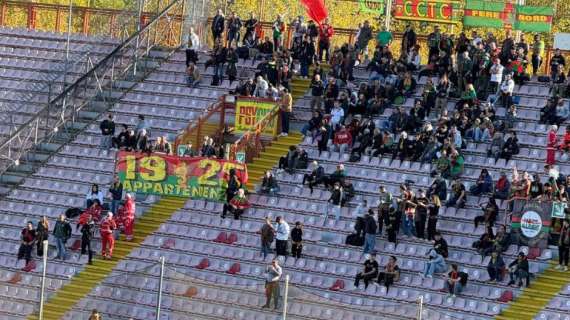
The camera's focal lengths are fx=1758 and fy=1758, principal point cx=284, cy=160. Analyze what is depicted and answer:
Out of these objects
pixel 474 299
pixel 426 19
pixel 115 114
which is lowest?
pixel 474 299

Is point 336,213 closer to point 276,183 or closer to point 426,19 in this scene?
point 276,183

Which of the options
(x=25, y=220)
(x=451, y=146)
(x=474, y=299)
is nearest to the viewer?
(x=474, y=299)

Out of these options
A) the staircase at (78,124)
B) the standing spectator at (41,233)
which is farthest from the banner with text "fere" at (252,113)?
the standing spectator at (41,233)

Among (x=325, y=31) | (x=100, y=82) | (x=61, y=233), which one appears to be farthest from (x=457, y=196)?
(x=100, y=82)

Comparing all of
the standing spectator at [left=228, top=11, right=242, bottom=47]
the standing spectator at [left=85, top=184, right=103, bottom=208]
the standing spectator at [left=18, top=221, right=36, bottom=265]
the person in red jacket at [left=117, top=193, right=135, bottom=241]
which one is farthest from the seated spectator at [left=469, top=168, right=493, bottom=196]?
the standing spectator at [left=18, top=221, right=36, bottom=265]

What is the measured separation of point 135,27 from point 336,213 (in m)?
12.7

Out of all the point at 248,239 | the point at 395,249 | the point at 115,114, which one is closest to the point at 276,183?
the point at 248,239

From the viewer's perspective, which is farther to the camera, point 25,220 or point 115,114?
point 115,114

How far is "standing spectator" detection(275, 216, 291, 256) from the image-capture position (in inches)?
1615

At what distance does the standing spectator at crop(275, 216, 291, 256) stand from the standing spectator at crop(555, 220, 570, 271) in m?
6.57

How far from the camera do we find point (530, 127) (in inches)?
1683

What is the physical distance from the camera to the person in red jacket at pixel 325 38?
4775 centimetres

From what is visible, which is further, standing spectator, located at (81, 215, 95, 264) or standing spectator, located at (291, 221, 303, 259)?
standing spectator, located at (81, 215, 95, 264)

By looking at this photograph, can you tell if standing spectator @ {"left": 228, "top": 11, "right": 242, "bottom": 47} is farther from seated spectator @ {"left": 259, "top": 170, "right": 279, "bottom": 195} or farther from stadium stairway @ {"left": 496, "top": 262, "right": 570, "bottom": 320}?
stadium stairway @ {"left": 496, "top": 262, "right": 570, "bottom": 320}
